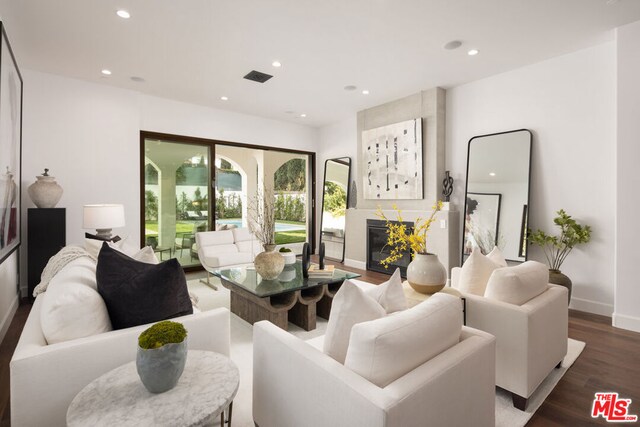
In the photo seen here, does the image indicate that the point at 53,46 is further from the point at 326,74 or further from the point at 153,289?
the point at 153,289

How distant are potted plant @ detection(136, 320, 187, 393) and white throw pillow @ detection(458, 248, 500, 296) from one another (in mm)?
1811

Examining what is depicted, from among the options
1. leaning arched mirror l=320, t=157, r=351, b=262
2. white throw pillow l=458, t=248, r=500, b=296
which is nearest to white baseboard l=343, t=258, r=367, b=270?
leaning arched mirror l=320, t=157, r=351, b=262

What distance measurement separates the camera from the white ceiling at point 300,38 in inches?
108

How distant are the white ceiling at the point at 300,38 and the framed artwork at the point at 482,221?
165cm

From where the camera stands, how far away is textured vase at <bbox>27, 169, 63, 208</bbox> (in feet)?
12.3

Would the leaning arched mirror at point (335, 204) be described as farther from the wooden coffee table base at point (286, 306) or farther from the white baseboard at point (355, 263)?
the wooden coffee table base at point (286, 306)

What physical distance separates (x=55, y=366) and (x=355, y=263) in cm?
496

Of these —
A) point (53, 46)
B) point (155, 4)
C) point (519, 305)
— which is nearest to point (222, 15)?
point (155, 4)

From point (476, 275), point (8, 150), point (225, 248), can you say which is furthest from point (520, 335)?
point (8, 150)

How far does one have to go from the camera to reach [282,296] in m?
3.05

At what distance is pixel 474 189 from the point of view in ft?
14.4

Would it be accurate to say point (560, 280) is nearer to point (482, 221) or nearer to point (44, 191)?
point (482, 221)

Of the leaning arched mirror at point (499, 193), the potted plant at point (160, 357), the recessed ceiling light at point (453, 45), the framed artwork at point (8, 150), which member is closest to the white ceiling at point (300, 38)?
the recessed ceiling light at point (453, 45)

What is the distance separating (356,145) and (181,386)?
5.48 metres
